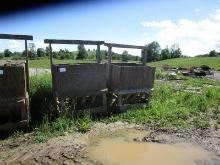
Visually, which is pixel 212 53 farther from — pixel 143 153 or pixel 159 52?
pixel 143 153

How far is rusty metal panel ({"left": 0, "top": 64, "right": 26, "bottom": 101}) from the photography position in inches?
259

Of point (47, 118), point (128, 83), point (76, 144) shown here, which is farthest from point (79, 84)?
point (76, 144)

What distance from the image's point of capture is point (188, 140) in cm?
660

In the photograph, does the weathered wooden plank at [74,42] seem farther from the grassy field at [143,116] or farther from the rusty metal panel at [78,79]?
the grassy field at [143,116]

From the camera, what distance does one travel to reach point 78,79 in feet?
26.0

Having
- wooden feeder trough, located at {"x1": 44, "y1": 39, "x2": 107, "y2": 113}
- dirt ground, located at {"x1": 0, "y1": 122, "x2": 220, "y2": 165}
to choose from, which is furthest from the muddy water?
wooden feeder trough, located at {"x1": 44, "y1": 39, "x2": 107, "y2": 113}

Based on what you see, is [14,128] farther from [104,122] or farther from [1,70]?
[104,122]

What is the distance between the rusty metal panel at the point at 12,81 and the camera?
6570 mm

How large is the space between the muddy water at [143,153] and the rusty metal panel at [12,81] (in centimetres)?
225

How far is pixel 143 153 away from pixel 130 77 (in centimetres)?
343

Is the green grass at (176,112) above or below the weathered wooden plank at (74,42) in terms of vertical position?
below

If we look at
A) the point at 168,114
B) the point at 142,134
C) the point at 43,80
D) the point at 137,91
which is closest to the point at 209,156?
the point at 142,134

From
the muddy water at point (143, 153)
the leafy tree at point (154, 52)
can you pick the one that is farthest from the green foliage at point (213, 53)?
the muddy water at point (143, 153)

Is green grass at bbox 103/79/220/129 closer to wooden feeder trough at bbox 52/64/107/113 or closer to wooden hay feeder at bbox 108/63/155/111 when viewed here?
wooden hay feeder at bbox 108/63/155/111
